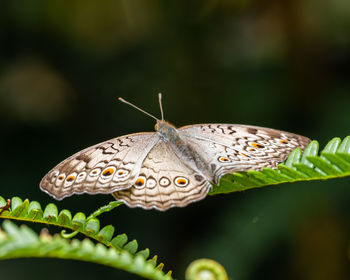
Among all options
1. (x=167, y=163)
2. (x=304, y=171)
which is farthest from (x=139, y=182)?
(x=304, y=171)

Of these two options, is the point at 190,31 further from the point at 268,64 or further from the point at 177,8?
the point at 268,64

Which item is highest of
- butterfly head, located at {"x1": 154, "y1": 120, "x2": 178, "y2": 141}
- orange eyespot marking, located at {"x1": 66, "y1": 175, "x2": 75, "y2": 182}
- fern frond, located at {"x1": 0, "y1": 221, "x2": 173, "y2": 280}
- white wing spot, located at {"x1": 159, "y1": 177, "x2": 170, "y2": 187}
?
fern frond, located at {"x1": 0, "y1": 221, "x2": 173, "y2": 280}

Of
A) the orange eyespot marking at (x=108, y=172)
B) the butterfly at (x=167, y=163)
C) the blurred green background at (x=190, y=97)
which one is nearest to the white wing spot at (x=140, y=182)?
the butterfly at (x=167, y=163)

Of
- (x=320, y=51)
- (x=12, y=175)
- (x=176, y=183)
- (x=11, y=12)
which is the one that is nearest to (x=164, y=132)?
(x=176, y=183)

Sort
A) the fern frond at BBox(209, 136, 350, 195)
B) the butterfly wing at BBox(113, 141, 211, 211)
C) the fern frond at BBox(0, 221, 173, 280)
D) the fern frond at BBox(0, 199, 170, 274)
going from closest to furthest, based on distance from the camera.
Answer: the fern frond at BBox(0, 221, 173, 280)
the fern frond at BBox(209, 136, 350, 195)
the fern frond at BBox(0, 199, 170, 274)
the butterfly wing at BBox(113, 141, 211, 211)

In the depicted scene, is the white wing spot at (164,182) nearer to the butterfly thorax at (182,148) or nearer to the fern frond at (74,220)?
the butterfly thorax at (182,148)

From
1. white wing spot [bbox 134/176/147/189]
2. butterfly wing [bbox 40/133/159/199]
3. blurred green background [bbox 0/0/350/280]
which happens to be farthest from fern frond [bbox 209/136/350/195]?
blurred green background [bbox 0/0/350/280]

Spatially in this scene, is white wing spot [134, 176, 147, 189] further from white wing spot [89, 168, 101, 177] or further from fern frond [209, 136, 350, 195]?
fern frond [209, 136, 350, 195]
